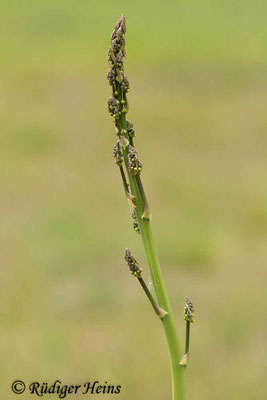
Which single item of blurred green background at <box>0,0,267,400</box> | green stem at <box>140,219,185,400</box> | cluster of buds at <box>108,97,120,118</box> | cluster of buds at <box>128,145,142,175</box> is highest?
blurred green background at <box>0,0,267,400</box>

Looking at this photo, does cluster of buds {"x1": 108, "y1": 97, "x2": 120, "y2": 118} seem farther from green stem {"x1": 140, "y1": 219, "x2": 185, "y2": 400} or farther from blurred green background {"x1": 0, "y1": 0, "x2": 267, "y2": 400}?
blurred green background {"x1": 0, "y1": 0, "x2": 267, "y2": 400}

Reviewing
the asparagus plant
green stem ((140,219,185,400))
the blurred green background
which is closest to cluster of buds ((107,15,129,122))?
the asparagus plant

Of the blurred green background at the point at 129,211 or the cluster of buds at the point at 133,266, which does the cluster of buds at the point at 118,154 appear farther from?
the blurred green background at the point at 129,211

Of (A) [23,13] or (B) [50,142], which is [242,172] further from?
(A) [23,13]

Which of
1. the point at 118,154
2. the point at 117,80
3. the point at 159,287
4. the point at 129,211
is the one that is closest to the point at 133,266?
the point at 159,287

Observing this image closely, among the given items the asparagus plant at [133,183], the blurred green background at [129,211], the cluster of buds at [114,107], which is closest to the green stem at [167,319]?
the asparagus plant at [133,183]

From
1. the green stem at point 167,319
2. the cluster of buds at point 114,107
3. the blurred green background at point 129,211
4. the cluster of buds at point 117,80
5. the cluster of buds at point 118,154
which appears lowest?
the green stem at point 167,319

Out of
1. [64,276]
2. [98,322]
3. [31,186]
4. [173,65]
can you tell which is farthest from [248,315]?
[173,65]
